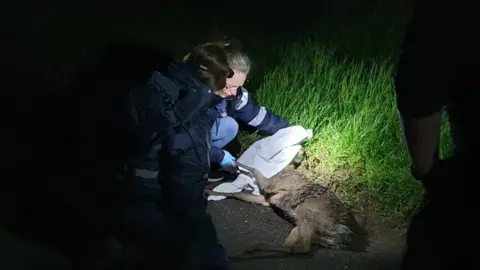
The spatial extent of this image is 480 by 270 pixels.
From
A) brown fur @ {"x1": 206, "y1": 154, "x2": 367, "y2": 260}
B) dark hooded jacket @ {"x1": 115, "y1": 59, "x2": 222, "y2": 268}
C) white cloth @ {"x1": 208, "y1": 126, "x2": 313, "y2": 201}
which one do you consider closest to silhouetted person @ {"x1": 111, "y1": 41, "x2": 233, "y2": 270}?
dark hooded jacket @ {"x1": 115, "y1": 59, "x2": 222, "y2": 268}

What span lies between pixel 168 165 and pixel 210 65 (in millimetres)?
527

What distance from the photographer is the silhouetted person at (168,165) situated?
2963 mm

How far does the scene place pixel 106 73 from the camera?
378cm

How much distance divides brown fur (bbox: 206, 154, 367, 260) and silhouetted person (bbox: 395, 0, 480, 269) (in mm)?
1573

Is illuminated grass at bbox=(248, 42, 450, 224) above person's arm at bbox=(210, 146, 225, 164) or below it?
above

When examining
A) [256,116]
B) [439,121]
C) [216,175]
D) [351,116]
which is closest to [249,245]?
[216,175]

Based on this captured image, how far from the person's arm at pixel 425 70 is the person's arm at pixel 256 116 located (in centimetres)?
253

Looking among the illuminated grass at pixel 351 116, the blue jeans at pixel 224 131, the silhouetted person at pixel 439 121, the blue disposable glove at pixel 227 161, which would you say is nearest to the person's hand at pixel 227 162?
the blue disposable glove at pixel 227 161

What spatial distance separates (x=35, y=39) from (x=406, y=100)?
185 inches

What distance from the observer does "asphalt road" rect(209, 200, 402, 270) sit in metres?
3.58

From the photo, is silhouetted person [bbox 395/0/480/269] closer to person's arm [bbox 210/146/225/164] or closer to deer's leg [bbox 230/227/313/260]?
deer's leg [bbox 230/227/313/260]

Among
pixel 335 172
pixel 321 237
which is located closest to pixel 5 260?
pixel 321 237

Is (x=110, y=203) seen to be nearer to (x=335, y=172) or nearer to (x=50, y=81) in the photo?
(x=335, y=172)

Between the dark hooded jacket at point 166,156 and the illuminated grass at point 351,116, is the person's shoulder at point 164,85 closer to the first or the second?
the dark hooded jacket at point 166,156
